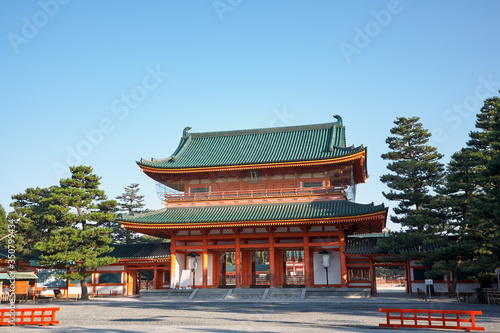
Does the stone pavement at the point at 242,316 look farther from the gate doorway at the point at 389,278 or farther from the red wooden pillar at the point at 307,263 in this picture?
the gate doorway at the point at 389,278

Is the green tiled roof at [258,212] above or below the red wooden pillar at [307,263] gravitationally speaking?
above

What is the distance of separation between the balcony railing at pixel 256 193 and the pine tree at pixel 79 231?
614 cm

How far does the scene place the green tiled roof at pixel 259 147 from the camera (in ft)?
114

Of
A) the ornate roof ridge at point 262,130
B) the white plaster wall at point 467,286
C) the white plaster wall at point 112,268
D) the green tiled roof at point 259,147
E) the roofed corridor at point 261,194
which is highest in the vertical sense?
the ornate roof ridge at point 262,130

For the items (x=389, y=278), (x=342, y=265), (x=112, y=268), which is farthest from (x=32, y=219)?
(x=389, y=278)

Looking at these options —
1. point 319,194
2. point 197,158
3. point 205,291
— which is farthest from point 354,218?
point 197,158

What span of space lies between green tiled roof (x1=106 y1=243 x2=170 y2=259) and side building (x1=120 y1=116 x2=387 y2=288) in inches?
117

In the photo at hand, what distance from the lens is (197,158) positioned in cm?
3725

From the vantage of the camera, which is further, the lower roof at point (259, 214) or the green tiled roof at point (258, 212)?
the green tiled roof at point (258, 212)

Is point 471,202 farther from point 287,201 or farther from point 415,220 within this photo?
point 287,201

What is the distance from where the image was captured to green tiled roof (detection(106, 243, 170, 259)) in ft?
122

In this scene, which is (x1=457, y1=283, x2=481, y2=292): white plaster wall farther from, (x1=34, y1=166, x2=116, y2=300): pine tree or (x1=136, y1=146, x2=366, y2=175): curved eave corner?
(x1=34, y1=166, x2=116, y2=300): pine tree

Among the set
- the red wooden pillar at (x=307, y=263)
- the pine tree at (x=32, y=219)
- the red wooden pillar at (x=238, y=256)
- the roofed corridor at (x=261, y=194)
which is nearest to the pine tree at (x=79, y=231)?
the pine tree at (x=32, y=219)

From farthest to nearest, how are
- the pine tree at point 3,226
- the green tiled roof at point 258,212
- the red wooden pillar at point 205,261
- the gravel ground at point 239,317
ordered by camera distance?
1. the pine tree at point 3,226
2. the red wooden pillar at point 205,261
3. the green tiled roof at point 258,212
4. the gravel ground at point 239,317
